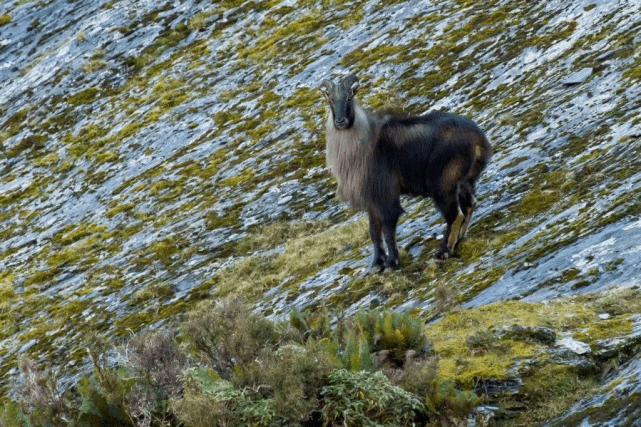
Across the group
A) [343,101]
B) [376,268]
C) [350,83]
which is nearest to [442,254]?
[376,268]

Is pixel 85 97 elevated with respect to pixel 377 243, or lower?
elevated

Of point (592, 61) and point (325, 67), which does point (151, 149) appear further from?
point (592, 61)

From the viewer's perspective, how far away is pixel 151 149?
20.5 m

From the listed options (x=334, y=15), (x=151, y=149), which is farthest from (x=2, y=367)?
(x=334, y=15)

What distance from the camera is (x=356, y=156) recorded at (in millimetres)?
11992

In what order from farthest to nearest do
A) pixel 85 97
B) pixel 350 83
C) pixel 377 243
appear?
pixel 85 97 → pixel 350 83 → pixel 377 243

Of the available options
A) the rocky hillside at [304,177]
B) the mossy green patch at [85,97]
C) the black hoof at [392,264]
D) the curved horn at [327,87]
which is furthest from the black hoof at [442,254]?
the mossy green patch at [85,97]

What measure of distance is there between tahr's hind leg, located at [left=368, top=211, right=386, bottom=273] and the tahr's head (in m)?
1.25

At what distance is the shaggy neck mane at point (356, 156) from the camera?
11945mm

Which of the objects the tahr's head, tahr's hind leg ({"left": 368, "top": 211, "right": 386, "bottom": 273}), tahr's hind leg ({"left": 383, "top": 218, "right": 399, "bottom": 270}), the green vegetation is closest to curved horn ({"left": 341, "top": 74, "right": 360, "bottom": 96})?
the tahr's head

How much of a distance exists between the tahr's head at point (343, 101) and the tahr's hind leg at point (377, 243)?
1.25m

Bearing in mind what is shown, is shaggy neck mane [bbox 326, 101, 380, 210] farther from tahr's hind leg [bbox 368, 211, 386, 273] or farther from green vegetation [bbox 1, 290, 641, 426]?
green vegetation [bbox 1, 290, 641, 426]

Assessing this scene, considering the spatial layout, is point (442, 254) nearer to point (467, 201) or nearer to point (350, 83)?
point (467, 201)

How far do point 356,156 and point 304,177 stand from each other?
16.4 ft
